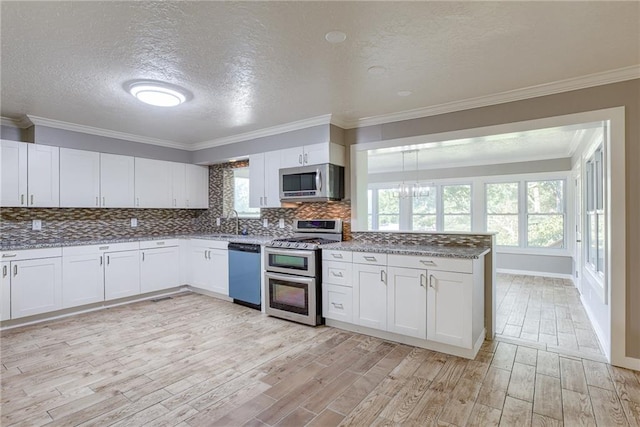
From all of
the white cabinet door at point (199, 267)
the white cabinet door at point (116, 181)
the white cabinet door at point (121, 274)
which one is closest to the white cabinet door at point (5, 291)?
the white cabinet door at point (121, 274)

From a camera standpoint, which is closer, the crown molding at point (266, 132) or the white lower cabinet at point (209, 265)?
the crown molding at point (266, 132)

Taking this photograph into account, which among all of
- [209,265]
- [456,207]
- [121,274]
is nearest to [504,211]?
[456,207]

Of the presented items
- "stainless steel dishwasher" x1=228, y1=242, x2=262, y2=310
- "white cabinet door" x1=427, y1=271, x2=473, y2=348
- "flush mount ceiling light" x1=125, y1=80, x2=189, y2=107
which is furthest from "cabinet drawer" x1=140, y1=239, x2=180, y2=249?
"white cabinet door" x1=427, y1=271, x2=473, y2=348

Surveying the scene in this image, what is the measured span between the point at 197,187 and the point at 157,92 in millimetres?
2956

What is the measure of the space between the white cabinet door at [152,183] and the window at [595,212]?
225 inches

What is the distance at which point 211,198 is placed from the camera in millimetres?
5992

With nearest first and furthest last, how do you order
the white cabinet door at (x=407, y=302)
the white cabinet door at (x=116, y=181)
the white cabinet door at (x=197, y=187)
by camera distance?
the white cabinet door at (x=407, y=302) → the white cabinet door at (x=116, y=181) → the white cabinet door at (x=197, y=187)

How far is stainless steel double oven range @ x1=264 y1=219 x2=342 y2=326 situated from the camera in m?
3.75

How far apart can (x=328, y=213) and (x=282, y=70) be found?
218cm

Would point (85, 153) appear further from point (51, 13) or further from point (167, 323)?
point (51, 13)

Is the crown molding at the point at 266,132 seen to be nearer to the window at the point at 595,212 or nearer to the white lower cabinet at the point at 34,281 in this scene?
the white lower cabinet at the point at 34,281

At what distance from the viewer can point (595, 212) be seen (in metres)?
3.96

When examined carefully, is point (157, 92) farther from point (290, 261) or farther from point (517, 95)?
point (517, 95)

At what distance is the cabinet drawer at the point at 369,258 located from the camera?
334 cm
